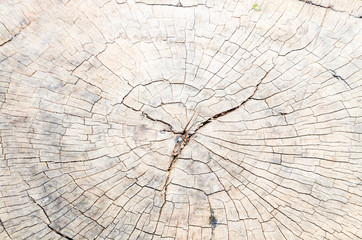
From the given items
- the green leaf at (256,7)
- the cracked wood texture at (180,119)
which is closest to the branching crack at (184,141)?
the cracked wood texture at (180,119)

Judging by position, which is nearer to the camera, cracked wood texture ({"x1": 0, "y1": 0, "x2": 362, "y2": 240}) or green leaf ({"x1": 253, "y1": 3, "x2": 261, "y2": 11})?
cracked wood texture ({"x1": 0, "y1": 0, "x2": 362, "y2": 240})

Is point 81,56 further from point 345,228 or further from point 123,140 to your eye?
point 345,228

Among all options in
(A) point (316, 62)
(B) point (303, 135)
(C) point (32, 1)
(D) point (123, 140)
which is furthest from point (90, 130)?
(A) point (316, 62)

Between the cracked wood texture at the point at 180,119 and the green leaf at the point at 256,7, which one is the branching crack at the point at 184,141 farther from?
the green leaf at the point at 256,7

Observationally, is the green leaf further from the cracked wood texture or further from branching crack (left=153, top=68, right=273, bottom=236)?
branching crack (left=153, top=68, right=273, bottom=236)

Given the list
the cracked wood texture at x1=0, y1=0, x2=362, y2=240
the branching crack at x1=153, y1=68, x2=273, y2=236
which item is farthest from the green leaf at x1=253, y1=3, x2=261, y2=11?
the branching crack at x1=153, y1=68, x2=273, y2=236

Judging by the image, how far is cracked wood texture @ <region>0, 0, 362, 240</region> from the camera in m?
1.89

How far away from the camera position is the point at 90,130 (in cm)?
206

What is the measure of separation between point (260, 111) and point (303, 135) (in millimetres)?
267

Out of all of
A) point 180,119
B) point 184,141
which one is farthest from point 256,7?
point 184,141

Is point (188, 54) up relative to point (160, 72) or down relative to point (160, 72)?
up

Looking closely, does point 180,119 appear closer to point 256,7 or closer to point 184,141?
point 184,141

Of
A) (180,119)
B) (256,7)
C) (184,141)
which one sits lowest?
(184,141)

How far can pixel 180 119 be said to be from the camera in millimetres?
2100
